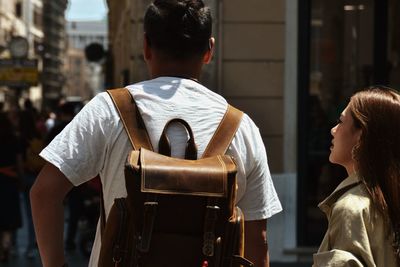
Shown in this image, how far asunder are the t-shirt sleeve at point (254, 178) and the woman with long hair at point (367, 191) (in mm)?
238

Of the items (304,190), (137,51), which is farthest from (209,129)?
(137,51)

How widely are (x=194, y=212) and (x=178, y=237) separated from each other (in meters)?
0.09

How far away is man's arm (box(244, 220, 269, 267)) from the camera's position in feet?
10.3

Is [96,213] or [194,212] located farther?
[96,213]

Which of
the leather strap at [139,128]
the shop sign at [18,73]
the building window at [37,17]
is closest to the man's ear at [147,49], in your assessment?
the leather strap at [139,128]

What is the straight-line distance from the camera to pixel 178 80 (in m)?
3.15

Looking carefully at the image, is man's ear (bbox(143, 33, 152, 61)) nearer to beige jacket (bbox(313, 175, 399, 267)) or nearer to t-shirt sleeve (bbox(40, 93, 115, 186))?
t-shirt sleeve (bbox(40, 93, 115, 186))

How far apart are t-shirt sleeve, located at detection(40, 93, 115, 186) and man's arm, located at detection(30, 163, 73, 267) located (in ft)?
0.13

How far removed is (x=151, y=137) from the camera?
304 centimetres

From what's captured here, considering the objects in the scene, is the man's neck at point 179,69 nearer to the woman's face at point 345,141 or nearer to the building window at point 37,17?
the woman's face at point 345,141

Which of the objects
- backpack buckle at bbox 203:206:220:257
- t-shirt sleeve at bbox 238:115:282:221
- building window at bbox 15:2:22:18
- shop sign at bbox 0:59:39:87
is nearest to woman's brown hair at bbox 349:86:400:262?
t-shirt sleeve at bbox 238:115:282:221

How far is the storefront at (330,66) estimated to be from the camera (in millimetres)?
10398

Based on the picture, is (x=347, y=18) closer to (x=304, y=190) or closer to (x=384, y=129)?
(x=304, y=190)

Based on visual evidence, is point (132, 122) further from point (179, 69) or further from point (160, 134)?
point (179, 69)
